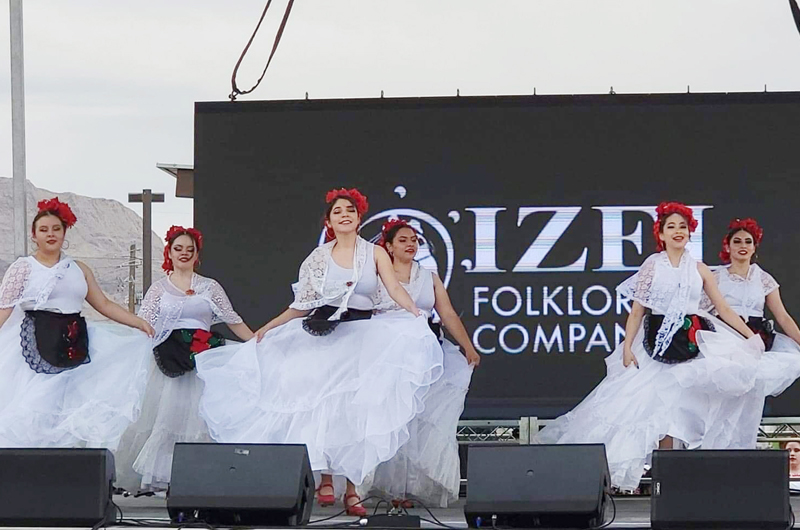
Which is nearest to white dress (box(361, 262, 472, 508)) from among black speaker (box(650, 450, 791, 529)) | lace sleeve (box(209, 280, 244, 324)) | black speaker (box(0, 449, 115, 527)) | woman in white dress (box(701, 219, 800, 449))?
lace sleeve (box(209, 280, 244, 324))

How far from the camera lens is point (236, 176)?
9242mm

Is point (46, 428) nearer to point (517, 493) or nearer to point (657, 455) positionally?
point (517, 493)

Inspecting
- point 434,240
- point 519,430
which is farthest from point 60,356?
point 519,430

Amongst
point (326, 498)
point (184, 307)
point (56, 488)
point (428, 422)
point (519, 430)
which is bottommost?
point (326, 498)

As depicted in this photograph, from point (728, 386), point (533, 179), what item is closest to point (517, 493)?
point (728, 386)

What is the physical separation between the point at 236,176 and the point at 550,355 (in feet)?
7.70

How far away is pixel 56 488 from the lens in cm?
633

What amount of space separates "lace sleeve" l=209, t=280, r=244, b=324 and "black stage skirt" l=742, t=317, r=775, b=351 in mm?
3014

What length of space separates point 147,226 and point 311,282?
302cm

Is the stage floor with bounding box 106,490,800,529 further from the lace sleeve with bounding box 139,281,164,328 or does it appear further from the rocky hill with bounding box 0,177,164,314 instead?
the rocky hill with bounding box 0,177,164,314

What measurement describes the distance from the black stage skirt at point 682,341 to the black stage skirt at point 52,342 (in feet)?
10.2

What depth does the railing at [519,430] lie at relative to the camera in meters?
8.86

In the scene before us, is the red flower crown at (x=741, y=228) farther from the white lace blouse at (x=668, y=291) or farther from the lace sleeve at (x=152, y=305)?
the lace sleeve at (x=152, y=305)

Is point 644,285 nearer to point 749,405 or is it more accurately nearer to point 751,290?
point 751,290
